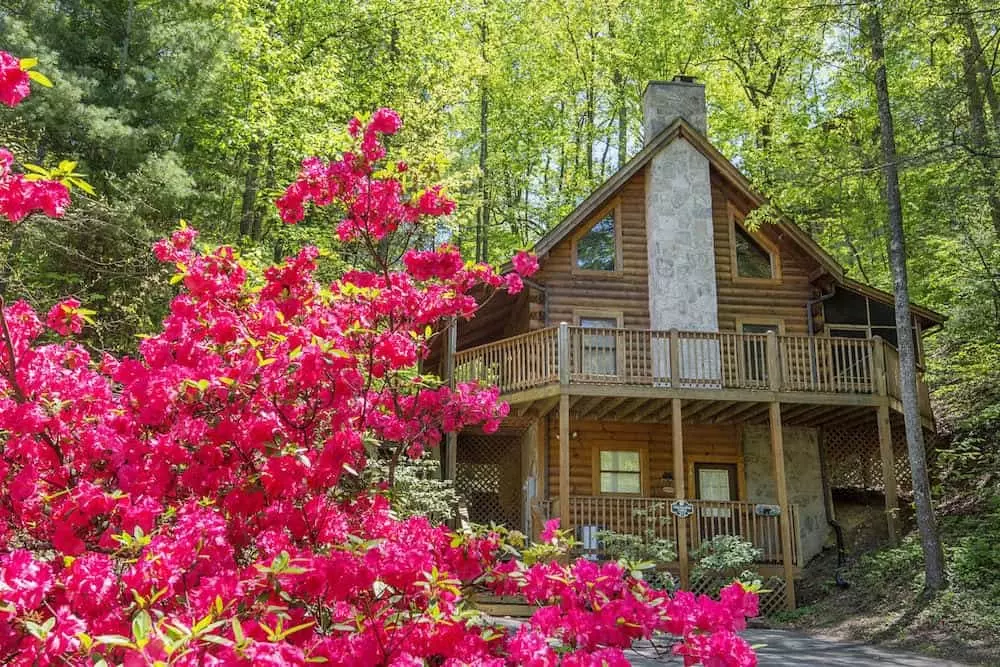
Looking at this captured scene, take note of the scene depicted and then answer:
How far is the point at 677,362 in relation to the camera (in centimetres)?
1484

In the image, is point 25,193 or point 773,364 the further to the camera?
point 773,364

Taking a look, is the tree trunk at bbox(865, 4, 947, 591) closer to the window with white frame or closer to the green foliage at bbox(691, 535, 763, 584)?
the green foliage at bbox(691, 535, 763, 584)

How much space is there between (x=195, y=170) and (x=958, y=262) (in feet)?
59.2

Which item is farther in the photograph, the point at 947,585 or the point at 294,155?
the point at 294,155

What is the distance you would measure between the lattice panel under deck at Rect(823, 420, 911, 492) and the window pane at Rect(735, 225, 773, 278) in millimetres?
3720

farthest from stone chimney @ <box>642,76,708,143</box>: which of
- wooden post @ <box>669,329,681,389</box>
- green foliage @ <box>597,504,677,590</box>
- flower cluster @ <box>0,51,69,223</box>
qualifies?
flower cluster @ <box>0,51,69,223</box>

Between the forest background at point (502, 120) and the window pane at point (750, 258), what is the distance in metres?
1.33

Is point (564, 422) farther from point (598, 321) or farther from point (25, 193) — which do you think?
point (25, 193)

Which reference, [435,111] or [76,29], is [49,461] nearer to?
[76,29]

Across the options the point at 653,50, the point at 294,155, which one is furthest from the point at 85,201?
the point at 653,50

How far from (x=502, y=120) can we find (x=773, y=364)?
18.6 m

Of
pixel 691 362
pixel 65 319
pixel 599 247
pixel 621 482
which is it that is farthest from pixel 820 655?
pixel 599 247

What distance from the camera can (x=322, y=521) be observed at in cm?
422

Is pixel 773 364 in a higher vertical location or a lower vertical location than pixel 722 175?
lower
